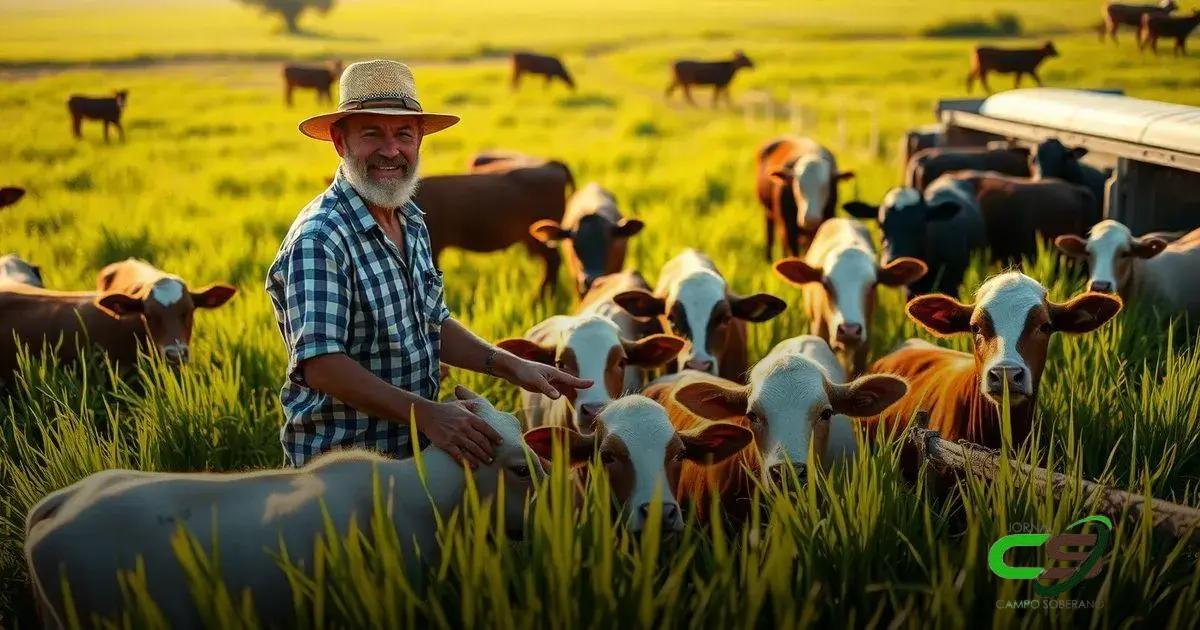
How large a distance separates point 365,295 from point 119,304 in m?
3.79

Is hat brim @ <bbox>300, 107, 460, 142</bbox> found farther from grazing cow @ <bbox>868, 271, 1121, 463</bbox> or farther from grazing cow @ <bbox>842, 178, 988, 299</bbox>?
grazing cow @ <bbox>842, 178, 988, 299</bbox>

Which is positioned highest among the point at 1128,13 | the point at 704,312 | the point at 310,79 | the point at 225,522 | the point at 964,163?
the point at 1128,13

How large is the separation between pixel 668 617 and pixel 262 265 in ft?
28.2

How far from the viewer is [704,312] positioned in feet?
20.8

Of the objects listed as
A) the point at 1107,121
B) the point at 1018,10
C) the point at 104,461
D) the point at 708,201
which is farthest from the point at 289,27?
the point at 104,461

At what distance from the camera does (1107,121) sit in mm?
10203

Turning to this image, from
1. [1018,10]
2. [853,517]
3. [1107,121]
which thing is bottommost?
[853,517]

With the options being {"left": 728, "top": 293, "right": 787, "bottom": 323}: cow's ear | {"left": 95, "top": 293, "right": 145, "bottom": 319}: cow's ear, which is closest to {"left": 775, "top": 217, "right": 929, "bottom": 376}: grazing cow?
{"left": 728, "top": 293, "right": 787, "bottom": 323}: cow's ear

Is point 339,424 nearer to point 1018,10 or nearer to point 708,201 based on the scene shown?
point 708,201

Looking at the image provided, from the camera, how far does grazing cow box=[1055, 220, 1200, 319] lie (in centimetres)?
762

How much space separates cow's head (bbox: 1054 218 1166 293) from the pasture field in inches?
10.2

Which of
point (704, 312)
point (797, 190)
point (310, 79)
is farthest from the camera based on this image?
point (310, 79)

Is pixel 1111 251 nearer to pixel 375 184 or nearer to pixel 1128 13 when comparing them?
pixel 375 184

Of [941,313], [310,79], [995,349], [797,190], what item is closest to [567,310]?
[797,190]
